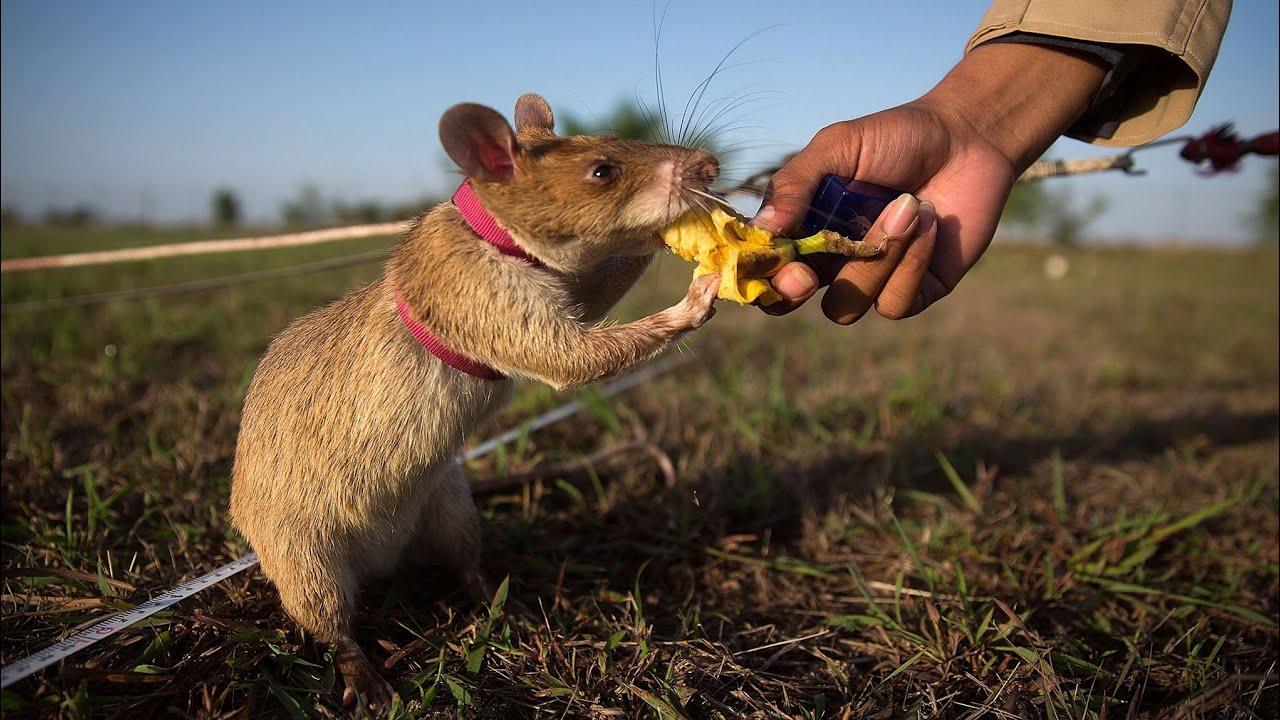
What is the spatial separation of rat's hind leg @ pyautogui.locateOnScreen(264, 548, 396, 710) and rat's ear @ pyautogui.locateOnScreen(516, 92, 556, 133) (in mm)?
1461

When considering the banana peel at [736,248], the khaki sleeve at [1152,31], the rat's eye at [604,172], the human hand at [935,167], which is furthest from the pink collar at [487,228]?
the khaki sleeve at [1152,31]

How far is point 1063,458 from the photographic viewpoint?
12.0 feet

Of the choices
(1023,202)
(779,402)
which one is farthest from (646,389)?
(1023,202)

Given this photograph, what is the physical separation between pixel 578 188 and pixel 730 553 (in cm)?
150

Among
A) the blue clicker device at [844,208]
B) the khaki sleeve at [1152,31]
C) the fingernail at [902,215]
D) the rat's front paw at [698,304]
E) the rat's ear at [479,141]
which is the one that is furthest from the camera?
the khaki sleeve at [1152,31]

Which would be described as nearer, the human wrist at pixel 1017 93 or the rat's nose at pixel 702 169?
the rat's nose at pixel 702 169

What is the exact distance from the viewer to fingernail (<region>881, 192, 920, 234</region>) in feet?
7.03

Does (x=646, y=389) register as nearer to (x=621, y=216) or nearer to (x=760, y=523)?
(x=760, y=523)

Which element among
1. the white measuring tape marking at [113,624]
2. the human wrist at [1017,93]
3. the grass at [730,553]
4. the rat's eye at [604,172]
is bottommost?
the grass at [730,553]

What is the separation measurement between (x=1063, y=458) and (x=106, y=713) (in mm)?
3940

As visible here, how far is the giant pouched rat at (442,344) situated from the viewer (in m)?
1.94

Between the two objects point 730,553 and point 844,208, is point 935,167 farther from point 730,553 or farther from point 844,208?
point 730,553

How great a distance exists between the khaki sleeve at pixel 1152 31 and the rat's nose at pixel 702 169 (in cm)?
146

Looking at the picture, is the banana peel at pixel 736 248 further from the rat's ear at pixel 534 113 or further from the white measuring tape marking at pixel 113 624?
the rat's ear at pixel 534 113
